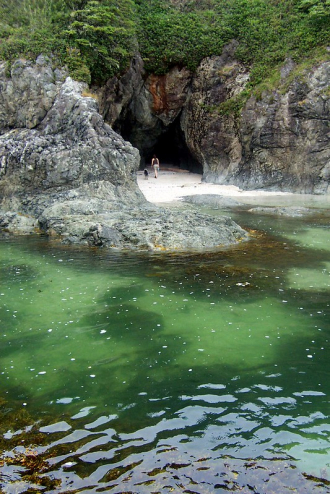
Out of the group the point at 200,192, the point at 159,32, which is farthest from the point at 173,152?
the point at 200,192

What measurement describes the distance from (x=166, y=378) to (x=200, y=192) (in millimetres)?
22038

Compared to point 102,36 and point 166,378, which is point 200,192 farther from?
point 166,378

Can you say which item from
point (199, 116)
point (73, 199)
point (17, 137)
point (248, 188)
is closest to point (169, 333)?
point (73, 199)

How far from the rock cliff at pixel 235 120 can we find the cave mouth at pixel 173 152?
434 mm

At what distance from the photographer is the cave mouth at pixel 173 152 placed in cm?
3588

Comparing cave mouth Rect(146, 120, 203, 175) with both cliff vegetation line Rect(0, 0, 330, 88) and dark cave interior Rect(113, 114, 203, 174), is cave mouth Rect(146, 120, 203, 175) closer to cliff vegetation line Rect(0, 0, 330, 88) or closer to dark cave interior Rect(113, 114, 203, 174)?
dark cave interior Rect(113, 114, 203, 174)

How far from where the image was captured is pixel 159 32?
30.9 m

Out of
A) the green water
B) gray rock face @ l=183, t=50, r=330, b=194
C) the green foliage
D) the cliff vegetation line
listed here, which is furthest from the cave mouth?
the green water

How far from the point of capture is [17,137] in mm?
20703

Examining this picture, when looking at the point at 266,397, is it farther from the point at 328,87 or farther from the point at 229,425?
the point at 328,87

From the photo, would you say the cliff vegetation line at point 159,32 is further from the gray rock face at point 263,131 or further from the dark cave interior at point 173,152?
the dark cave interior at point 173,152

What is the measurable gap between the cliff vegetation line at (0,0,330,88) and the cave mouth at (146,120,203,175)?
623 centimetres

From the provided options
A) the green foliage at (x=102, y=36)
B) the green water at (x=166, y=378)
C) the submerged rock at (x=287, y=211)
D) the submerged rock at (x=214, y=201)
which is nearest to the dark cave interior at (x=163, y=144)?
the green foliage at (x=102, y=36)

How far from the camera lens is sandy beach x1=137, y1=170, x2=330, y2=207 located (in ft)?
79.4
